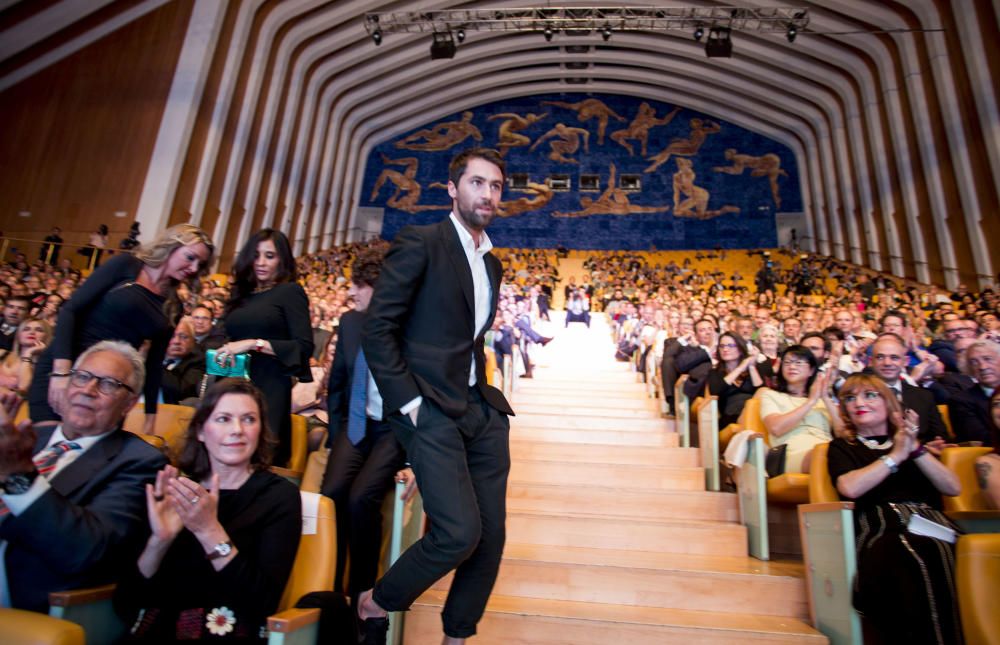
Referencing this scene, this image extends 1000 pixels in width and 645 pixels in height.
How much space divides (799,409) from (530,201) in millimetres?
19359

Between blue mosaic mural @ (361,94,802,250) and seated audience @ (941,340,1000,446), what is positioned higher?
blue mosaic mural @ (361,94,802,250)

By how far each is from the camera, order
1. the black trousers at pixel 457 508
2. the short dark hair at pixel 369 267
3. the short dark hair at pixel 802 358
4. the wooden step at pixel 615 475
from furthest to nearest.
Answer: the wooden step at pixel 615 475 < the short dark hair at pixel 802 358 < the short dark hair at pixel 369 267 < the black trousers at pixel 457 508

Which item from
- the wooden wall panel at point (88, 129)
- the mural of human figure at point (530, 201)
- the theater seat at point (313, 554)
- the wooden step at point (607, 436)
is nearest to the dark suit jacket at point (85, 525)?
the theater seat at point (313, 554)

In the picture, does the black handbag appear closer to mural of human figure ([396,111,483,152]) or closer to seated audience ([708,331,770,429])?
seated audience ([708,331,770,429])

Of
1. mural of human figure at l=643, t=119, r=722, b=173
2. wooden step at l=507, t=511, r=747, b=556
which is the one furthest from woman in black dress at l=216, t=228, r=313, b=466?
mural of human figure at l=643, t=119, r=722, b=173

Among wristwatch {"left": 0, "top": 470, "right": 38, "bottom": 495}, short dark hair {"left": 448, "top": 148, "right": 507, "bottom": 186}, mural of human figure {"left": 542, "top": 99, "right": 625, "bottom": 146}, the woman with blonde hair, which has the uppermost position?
mural of human figure {"left": 542, "top": 99, "right": 625, "bottom": 146}

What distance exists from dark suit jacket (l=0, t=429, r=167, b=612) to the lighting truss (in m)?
14.2

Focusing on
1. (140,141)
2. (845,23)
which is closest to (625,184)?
(845,23)

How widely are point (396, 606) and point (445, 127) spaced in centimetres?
2252

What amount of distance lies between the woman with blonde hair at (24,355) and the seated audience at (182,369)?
783mm

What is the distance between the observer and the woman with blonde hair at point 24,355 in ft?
11.1

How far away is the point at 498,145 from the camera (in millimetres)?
22344

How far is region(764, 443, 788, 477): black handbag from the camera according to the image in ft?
10.6

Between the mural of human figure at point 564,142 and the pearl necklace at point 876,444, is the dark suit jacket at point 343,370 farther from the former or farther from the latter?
the mural of human figure at point 564,142
